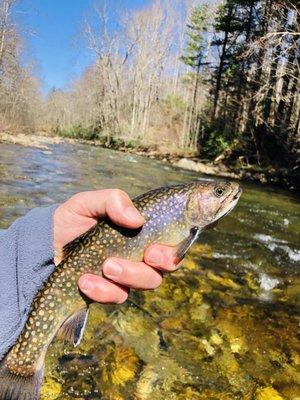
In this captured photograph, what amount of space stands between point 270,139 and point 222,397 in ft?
101

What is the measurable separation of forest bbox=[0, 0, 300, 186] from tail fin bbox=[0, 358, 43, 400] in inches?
991

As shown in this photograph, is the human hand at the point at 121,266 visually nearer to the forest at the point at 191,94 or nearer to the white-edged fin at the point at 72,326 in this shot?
the white-edged fin at the point at 72,326

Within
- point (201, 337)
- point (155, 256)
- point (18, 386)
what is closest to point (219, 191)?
point (155, 256)

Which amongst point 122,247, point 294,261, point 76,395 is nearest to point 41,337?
point 122,247

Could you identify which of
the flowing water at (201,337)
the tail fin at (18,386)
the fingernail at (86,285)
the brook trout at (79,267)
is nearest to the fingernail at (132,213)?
the brook trout at (79,267)

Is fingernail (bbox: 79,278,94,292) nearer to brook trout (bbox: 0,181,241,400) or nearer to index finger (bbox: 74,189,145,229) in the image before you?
brook trout (bbox: 0,181,241,400)

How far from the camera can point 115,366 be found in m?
5.04

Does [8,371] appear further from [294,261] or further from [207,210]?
[294,261]

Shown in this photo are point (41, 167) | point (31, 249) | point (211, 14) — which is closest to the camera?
point (31, 249)

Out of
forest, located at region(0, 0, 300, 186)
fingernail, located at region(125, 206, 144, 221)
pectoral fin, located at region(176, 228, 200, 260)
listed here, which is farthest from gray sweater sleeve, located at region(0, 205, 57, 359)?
forest, located at region(0, 0, 300, 186)

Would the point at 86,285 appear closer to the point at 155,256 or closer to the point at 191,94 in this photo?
the point at 155,256

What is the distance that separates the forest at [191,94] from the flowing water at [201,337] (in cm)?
1915

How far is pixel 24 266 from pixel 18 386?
2.49 feet

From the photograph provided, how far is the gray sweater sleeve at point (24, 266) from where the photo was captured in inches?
122
